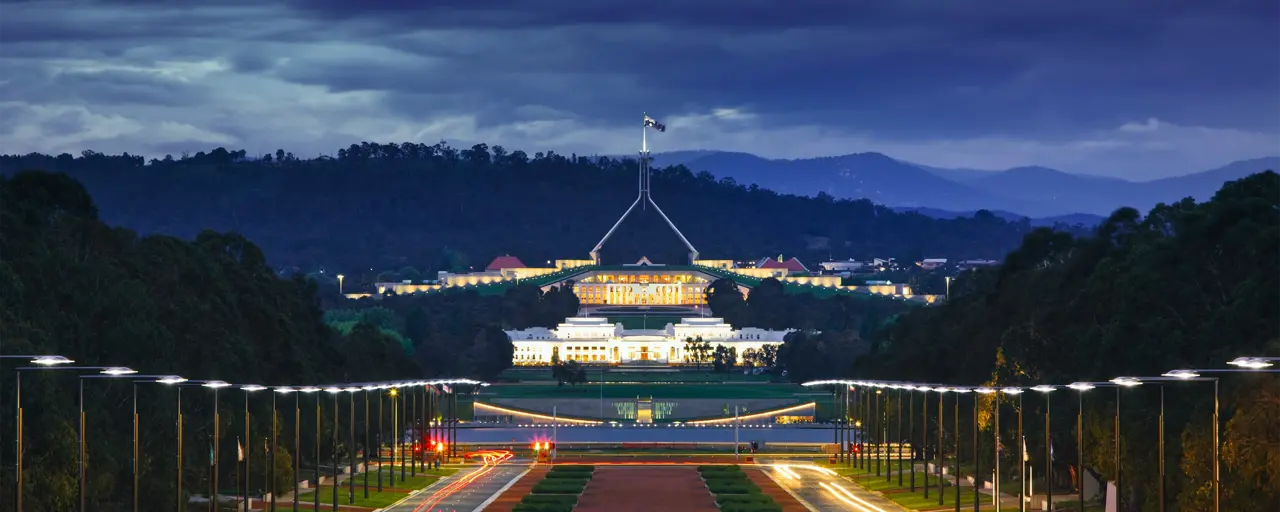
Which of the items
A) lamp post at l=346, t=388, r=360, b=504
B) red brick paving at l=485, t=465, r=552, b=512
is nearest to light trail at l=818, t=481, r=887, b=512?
red brick paving at l=485, t=465, r=552, b=512

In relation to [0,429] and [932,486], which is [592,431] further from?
[0,429]

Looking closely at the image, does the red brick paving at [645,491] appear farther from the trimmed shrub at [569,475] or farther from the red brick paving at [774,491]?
the red brick paving at [774,491]

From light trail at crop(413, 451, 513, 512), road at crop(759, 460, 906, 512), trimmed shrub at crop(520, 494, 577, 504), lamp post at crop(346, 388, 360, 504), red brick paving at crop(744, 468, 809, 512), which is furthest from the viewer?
lamp post at crop(346, 388, 360, 504)

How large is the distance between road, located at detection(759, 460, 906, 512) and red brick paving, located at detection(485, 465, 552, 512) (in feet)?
28.0

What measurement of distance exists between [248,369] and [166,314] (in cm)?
562

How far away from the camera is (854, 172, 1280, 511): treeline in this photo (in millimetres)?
51969

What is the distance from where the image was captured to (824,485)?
86438 mm

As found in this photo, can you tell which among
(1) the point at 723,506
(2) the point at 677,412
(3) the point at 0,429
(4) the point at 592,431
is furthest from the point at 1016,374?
(2) the point at 677,412

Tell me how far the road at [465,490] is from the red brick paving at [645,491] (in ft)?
10.2

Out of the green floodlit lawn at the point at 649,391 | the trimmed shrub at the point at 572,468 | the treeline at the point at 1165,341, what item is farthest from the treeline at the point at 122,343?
the green floodlit lawn at the point at 649,391

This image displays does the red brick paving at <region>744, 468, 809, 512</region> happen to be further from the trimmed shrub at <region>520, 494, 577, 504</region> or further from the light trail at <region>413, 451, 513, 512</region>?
the light trail at <region>413, 451, 513, 512</region>

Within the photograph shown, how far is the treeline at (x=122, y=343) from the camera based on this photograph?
5525 centimetres

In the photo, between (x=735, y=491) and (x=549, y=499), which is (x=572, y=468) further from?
(x=549, y=499)

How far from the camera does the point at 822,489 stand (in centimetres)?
8394
